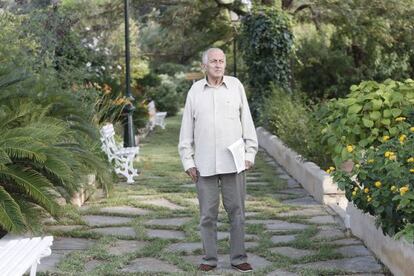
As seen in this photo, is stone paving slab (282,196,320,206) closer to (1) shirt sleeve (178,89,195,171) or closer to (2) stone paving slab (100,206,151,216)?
(2) stone paving slab (100,206,151,216)

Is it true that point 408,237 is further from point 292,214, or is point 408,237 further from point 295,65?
point 295,65

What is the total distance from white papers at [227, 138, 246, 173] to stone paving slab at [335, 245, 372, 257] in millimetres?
1285

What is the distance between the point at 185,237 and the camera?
7.94 metres

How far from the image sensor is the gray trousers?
21.3ft

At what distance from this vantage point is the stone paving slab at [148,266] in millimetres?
6555

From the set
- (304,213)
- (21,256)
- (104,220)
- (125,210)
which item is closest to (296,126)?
(304,213)

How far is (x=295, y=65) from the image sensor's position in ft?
82.8

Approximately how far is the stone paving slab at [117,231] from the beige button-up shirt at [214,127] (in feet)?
5.76

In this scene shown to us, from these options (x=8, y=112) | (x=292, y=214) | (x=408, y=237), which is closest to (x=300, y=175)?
(x=292, y=214)

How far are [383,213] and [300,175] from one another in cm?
574

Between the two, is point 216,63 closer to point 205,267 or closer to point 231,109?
point 231,109

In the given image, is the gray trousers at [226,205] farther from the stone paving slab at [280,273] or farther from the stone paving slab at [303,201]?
the stone paving slab at [303,201]

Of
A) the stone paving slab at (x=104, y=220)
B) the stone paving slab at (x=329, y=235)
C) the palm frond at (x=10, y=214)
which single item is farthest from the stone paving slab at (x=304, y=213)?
the palm frond at (x=10, y=214)

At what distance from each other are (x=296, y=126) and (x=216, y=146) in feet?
24.6
